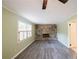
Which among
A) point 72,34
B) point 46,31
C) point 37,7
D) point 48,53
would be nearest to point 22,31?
point 48,53

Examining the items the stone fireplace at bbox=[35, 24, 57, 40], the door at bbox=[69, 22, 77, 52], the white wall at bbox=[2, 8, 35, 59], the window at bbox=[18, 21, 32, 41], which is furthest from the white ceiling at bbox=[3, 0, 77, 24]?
the stone fireplace at bbox=[35, 24, 57, 40]

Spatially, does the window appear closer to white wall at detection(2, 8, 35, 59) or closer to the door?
white wall at detection(2, 8, 35, 59)

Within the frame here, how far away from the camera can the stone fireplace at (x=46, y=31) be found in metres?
15.0

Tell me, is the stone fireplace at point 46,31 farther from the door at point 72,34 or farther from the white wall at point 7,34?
the white wall at point 7,34

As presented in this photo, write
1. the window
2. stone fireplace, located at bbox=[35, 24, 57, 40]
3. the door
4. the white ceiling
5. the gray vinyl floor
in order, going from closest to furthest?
1. the white ceiling
2. the gray vinyl floor
3. the window
4. the door
5. stone fireplace, located at bbox=[35, 24, 57, 40]

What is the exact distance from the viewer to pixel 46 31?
15156mm

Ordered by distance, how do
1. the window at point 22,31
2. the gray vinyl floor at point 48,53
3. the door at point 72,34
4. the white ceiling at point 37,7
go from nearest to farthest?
1. the white ceiling at point 37,7
2. the gray vinyl floor at point 48,53
3. the window at point 22,31
4. the door at point 72,34

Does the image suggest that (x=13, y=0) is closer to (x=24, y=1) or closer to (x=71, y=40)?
(x=24, y=1)

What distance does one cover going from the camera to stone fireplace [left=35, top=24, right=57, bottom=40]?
49.1 ft

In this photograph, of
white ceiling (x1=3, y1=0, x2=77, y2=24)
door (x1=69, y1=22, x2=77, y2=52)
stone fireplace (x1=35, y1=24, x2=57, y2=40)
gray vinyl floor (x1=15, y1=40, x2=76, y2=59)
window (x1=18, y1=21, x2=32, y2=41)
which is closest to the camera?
white ceiling (x1=3, y1=0, x2=77, y2=24)

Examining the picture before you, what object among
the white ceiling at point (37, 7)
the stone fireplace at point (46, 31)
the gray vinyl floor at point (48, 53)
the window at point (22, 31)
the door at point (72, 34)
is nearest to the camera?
the white ceiling at point (37, 7)

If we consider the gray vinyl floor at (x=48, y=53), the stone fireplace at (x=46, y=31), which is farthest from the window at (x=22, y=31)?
the stone fireplace at (x=46, y=31)

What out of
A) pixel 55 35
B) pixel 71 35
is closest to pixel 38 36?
pixel 55 35

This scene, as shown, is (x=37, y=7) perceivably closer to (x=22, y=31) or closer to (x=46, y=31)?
(x=22, y=31)
